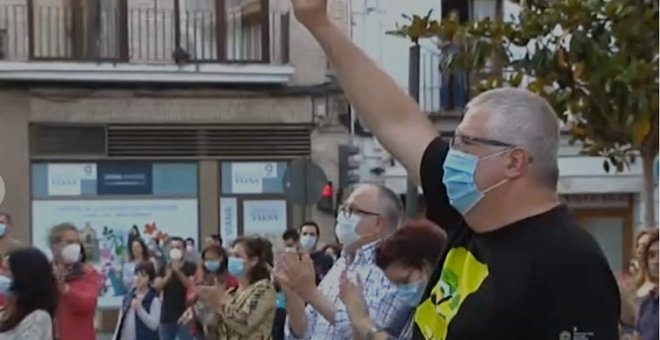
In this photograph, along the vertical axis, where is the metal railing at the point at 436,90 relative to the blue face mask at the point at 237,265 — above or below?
above

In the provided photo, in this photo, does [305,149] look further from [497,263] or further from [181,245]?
[497,263]

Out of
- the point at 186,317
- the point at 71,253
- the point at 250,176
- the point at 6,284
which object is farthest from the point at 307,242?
the point at 250,176

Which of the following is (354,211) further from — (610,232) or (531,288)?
(610,232)

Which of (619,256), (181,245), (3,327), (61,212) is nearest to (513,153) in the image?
(3,327)

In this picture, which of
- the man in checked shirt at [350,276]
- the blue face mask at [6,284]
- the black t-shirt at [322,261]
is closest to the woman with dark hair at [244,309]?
the blue face mask at [6,284]

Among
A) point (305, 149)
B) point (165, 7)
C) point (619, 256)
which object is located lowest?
point (619, 256)

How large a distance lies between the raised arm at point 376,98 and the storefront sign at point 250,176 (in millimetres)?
21853

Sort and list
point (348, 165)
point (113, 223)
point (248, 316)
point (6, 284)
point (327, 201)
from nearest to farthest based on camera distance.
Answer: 1. point (6, 284)
2. point (248, 316)
3. point (327, 201)
4. point (113, 223)
5. point (348, 165)

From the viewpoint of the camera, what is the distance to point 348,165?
26.8 metres

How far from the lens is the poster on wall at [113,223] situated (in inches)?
991

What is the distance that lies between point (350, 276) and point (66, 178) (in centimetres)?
1924

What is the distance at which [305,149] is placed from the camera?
27.1 m

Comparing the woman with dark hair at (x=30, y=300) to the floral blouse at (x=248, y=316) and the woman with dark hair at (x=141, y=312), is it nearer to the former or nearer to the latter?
the floral blouse at (x=248, y=316)

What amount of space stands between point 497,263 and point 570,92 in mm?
5413
